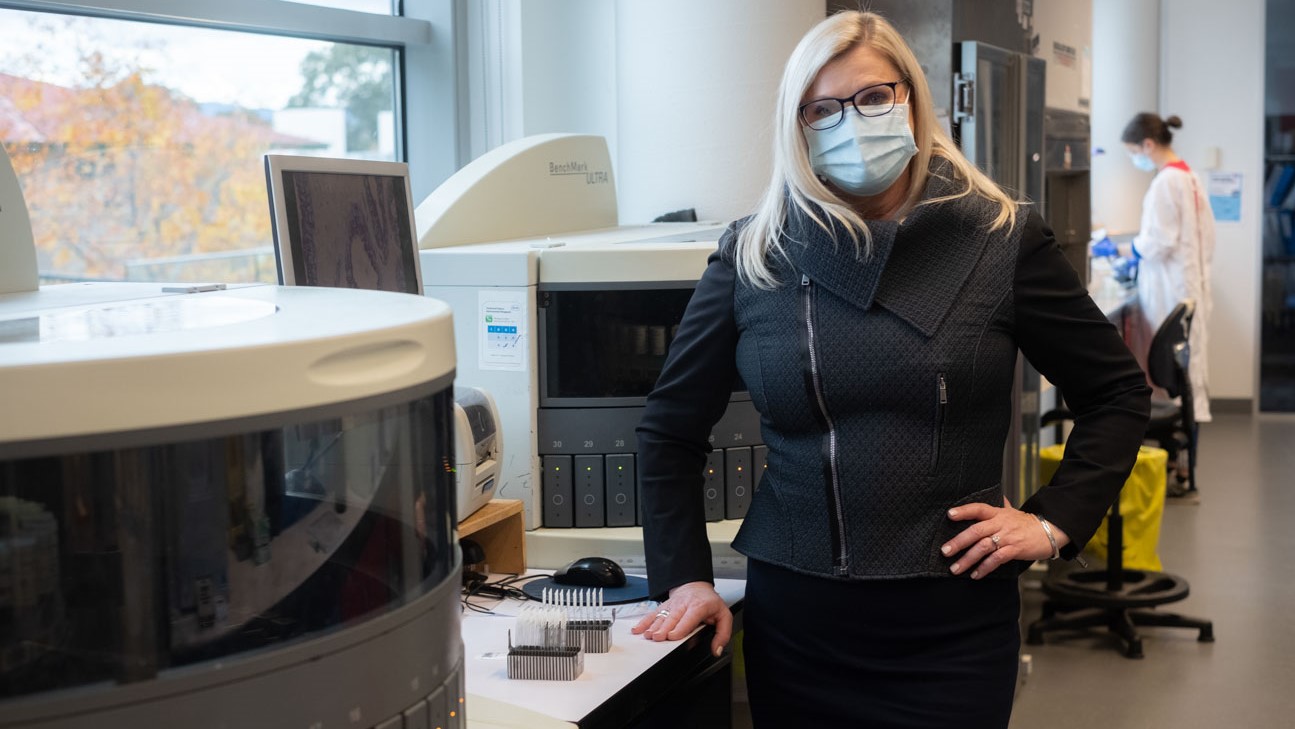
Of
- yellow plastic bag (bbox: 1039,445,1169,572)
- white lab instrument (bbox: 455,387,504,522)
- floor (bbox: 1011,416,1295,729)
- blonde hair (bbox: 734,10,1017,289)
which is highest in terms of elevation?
blonde hair (bbox: 734,10,1017,289)

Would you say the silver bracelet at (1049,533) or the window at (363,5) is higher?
the window at (363,5)

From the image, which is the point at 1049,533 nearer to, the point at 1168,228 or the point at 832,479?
the point at 832,479

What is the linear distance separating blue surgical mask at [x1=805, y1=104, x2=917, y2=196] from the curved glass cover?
80 centimetres

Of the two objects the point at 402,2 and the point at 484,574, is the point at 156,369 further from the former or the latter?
the point at 402,2

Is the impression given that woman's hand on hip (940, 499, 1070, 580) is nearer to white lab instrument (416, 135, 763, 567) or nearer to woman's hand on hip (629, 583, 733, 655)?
woman's hand on hip (629, 583, 733, 655)

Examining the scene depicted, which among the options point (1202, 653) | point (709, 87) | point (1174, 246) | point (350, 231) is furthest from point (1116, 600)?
point (1174, 246)

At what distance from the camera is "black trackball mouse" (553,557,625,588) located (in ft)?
6.17

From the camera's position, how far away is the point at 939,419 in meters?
1.48

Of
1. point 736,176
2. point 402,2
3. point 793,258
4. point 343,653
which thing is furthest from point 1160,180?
point 343,653

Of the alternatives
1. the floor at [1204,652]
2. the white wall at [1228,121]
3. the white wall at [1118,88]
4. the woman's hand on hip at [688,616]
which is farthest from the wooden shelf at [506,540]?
the white wall at [1228,121]

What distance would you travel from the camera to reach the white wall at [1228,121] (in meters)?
7.36

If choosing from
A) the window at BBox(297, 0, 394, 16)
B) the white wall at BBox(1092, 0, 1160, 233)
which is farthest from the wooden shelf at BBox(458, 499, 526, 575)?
the white wall at BBox(1092, 0, 1160, 233)

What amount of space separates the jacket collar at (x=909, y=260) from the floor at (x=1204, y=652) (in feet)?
6.58

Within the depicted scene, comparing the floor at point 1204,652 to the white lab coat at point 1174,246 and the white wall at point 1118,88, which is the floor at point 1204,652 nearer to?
the white lab coat at point 1174,246
